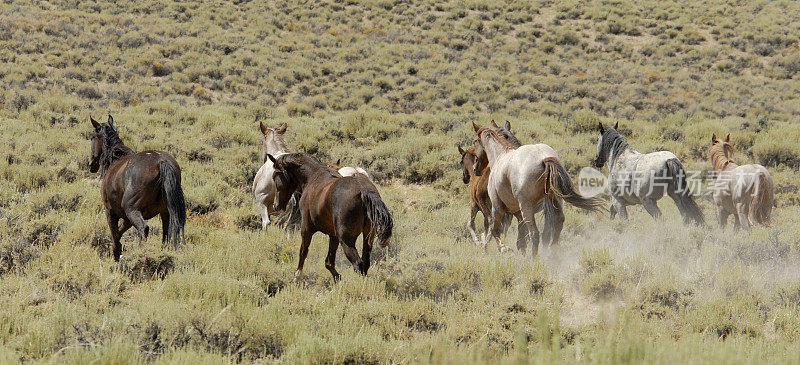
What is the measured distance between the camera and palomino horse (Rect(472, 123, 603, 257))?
612cm

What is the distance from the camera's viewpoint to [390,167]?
12.5 metres

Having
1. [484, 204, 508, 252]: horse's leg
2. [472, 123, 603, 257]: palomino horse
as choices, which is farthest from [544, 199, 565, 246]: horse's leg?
[484, 204, 508, 252]: horse's leg

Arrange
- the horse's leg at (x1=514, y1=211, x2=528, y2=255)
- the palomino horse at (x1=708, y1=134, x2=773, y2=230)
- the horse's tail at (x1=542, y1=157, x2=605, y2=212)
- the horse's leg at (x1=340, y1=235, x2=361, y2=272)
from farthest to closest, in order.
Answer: the palomino horse at (x1=708, y1=134, x2=773, y2=230), the horse's leg at (x1=514, y1=211, x2=528, y2=255), the horse's tail at (x1=542, y1=157, x2=605, y2=212), the horse's leg at (x1=340, y1=235, x2=361, y2=272)

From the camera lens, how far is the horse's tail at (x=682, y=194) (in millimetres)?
8555

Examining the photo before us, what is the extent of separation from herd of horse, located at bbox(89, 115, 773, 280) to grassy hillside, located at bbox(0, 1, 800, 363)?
47 centimetres

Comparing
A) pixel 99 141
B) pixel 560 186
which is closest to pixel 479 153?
pixel 560 186

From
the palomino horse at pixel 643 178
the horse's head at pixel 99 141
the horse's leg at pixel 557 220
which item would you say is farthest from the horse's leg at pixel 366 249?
the palomino horse at pixel 643 178

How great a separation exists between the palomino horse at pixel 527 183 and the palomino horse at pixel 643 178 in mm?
2975

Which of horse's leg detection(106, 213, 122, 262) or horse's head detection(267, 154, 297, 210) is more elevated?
horse's head detection(267, 154, 297, 210)

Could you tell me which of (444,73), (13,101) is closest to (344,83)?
(444,73)

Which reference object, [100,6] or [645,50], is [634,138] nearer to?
[645,50]

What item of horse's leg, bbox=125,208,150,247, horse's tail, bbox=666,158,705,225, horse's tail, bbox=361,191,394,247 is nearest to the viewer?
horse's tail, bbox=361,191,394,247

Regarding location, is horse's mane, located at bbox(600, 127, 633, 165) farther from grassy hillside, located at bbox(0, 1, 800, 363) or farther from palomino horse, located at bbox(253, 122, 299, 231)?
palomino horse, located at bbox(253, 122, 299, 231)

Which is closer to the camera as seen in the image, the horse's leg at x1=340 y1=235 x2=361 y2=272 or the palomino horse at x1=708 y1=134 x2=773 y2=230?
the horse's leg at x1=340 y1=235 x2=361 y2=272
